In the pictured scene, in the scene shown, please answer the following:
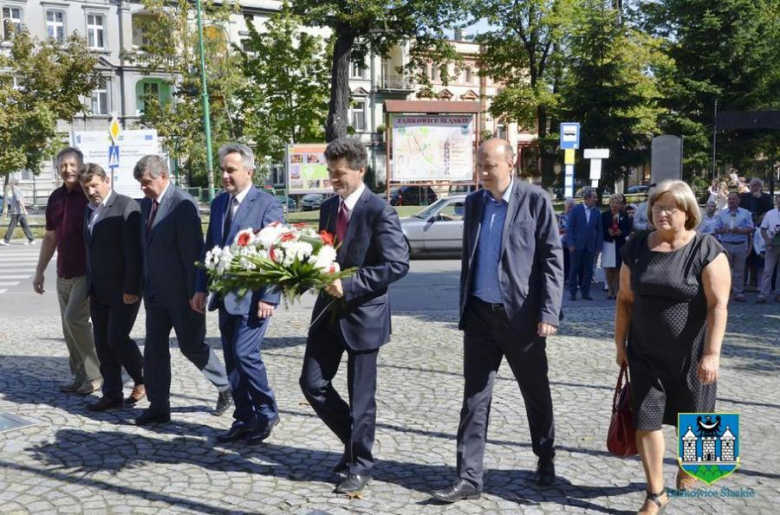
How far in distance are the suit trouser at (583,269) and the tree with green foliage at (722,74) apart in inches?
928

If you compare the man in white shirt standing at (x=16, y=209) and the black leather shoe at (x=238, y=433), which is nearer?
the black leather shoe at (x=238, y=433)

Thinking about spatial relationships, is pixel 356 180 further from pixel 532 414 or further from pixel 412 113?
pixel 412 113

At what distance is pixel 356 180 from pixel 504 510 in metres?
1.96

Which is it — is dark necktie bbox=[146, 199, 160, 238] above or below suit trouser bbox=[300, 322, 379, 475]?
above

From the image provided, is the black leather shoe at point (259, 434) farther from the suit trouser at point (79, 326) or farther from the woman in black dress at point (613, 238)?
the woman in black dress at point (613, 238)

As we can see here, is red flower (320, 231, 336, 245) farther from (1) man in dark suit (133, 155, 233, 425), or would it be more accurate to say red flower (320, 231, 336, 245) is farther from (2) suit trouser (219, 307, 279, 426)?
(1) man in dark suit (133, 155, 233, 425)

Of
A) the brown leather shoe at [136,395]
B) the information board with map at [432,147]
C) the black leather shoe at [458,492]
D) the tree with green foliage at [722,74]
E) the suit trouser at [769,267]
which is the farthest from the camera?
the tree with green foliage at [722,74]

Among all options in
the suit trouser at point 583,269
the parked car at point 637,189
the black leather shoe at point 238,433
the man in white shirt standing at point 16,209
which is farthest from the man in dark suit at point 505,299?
the parked car at point 637,189

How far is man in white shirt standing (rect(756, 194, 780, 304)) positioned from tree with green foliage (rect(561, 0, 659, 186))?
25334 millimetres

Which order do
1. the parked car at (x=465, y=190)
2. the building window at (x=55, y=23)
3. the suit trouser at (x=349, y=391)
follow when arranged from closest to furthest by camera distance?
the suit trouser at (x=349, y=391)
the parked car at (x=465, y=190)
the building window at (x=55, y=23)

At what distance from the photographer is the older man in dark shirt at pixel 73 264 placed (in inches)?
261

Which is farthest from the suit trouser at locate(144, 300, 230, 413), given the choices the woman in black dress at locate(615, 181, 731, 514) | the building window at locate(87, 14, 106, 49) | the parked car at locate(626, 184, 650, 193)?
the building window at locate(87, 14, 106, 49)

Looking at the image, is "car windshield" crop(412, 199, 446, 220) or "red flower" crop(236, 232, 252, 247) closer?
"red flower" crop(236, 232, 252, 247)

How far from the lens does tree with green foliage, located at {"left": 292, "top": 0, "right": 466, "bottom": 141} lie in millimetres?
30203
